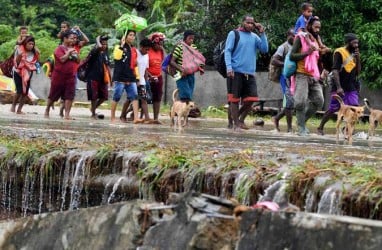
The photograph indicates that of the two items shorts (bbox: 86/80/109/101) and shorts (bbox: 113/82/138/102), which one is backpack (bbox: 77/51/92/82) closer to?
shorts (bbox: 86/80/109/101)

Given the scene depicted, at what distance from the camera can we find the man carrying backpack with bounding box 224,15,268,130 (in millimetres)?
13961

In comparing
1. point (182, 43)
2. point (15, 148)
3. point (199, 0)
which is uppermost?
point (199, 0)

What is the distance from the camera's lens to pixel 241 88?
14.1 metres

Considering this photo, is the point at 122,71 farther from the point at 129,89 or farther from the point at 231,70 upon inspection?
the point at 231,70

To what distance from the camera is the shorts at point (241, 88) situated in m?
14.0

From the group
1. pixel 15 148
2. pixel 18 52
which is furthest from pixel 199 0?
pixel 15 148

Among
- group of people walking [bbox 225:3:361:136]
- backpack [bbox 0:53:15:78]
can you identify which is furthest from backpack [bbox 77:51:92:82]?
group of people walking [bbox 225:3:361:136]

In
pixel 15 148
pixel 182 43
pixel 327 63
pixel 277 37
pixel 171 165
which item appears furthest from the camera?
pixel 277 37

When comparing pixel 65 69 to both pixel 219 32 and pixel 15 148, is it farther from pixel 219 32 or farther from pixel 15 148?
pixel 219 32

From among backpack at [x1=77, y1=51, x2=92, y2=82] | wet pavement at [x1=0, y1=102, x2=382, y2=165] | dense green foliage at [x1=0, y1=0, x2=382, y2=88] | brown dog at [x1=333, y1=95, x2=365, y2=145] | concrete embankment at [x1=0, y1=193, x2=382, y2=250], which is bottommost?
concrete embankment at [x1=0, y1=193, x2=382, y2=250]

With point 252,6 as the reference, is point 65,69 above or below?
below

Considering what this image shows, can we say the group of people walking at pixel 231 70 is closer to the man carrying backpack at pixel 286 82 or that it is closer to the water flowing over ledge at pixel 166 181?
the man carrying backpack at pixel 286 82

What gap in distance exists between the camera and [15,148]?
325 inches

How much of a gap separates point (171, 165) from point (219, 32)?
20480 millimetres
